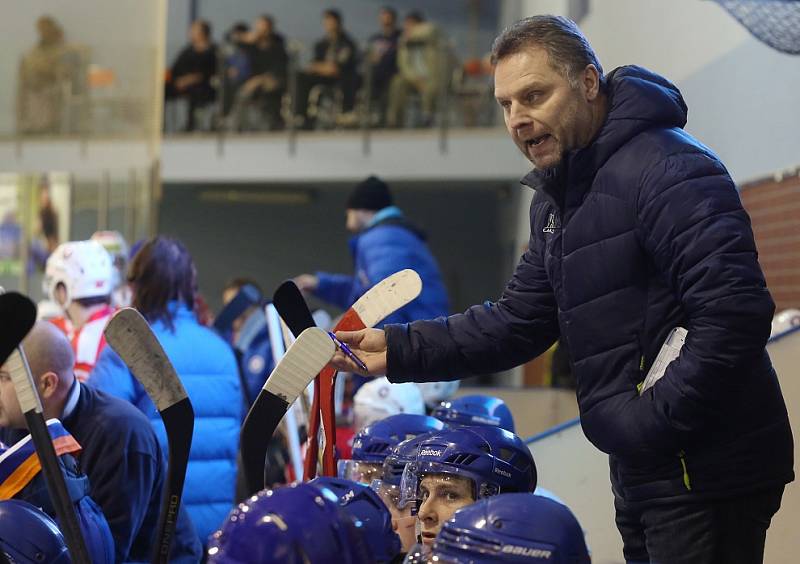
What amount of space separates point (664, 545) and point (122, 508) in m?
1.60

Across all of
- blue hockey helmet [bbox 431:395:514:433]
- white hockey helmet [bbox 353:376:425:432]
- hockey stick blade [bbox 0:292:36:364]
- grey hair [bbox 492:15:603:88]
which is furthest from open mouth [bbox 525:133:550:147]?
white hockey helmet [bbox 353:376:425:432]

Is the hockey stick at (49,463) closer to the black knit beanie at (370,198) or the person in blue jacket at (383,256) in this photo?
the person in blue jacket at (383,256)

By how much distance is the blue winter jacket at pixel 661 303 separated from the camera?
6.71 feet

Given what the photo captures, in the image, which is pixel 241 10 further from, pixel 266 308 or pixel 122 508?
pixel 122 508

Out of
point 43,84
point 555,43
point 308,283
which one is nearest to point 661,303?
point 555,43

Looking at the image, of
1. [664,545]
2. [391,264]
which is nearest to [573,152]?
[664,545]

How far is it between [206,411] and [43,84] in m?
4.27

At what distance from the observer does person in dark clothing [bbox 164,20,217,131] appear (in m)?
13.7

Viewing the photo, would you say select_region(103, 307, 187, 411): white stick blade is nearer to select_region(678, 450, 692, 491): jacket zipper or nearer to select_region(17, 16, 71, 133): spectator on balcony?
select_region(678, 450, 692, 491): jacket zipper

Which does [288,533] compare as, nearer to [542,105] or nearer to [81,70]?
[542,105]

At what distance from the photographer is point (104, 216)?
25.0 feet

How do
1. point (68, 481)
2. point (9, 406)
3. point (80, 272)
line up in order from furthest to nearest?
point (80, 272), point (9, 406), point (68, 481)

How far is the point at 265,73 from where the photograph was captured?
13.7 meters

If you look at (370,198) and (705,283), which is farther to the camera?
(370,198)
